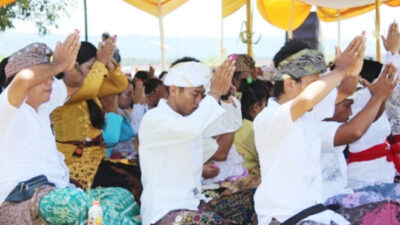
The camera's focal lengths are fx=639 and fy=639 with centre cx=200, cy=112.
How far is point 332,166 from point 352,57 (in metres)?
0.88

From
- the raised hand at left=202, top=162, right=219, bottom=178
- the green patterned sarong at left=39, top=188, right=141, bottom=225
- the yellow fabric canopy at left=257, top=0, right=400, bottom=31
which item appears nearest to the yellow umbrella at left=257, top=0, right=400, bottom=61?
the yellow fabric canopy at left=257, top=0, right=400, bottom=31

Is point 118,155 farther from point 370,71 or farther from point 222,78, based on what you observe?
point 370,71

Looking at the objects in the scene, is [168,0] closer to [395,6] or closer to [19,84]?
[395,6]

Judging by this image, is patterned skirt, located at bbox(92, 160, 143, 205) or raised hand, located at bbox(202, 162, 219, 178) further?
patterned skirt, located at bbox(92, 160, 143, 205)

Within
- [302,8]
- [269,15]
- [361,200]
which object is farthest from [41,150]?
[302,8]

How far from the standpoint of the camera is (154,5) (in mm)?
8891

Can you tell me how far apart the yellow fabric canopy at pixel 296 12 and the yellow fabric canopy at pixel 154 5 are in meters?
3.57

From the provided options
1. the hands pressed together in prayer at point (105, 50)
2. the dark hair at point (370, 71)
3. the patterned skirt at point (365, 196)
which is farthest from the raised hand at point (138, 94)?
the patterned skirt at point (365, 196)

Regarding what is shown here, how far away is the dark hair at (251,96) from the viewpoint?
4.88m

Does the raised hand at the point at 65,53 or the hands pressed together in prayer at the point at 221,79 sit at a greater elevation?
the raised hand at the point at 65,53

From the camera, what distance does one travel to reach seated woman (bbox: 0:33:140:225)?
324cm

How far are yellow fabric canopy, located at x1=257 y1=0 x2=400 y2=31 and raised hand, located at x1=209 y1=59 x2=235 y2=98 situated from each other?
8826mm

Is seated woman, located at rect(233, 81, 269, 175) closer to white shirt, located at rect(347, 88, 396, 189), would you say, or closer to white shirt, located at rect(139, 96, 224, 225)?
white shirt, located at rect(347, 88, 396, 189)

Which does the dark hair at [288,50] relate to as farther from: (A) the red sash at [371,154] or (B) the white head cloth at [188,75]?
(A) the red sash at [371,154]
